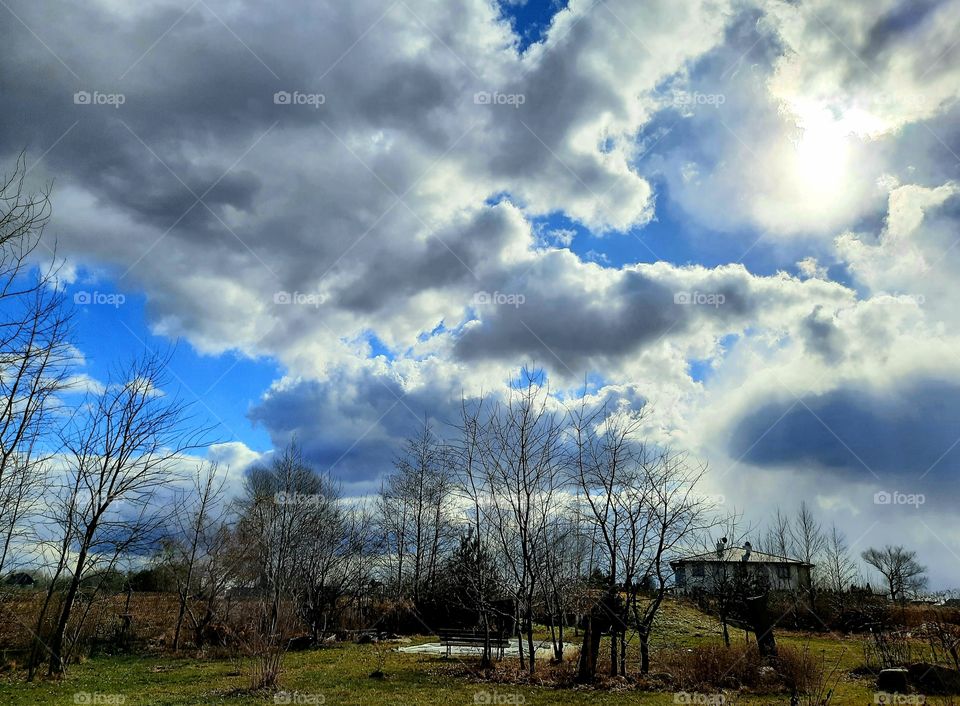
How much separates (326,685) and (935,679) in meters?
15.1

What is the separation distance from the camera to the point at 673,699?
13.5 m

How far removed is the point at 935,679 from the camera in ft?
49.1

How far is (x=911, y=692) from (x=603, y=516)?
805 cm

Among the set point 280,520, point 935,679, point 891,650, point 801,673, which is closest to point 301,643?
point 280,520

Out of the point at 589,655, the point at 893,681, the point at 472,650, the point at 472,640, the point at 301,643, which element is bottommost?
the point at 301,643

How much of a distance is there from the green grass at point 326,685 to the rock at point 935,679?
111 cm

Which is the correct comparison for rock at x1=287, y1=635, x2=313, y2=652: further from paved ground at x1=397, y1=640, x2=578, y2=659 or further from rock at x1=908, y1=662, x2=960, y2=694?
rock at x1=908, y1=662, x2=960, y2=694

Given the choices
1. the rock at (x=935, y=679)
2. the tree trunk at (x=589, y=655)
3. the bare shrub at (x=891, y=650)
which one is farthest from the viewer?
the bare shrub at (x=891, y=650)

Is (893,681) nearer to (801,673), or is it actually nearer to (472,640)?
(801,673)

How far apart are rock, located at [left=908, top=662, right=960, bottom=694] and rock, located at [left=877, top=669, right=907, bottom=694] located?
0.41 metres

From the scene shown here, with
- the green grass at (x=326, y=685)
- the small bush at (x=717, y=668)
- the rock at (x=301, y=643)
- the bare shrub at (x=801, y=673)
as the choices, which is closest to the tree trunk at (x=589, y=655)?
the green grass at (x=326, y=685)

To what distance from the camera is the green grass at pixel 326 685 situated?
1356 centimetres

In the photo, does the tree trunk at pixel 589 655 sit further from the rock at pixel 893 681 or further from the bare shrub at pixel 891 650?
the bare shrub at pixel 891 650

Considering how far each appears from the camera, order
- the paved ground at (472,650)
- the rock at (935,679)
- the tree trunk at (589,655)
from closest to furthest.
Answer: the rock at (935,679), the tree trunk at (589,655), the paved ground at (472,650)
